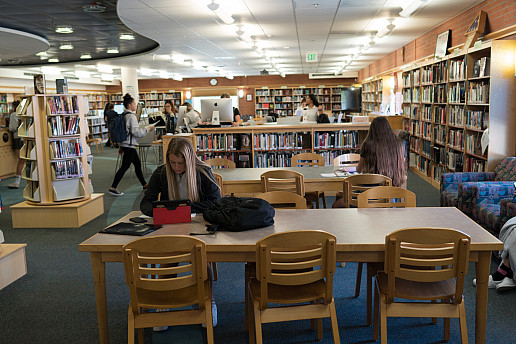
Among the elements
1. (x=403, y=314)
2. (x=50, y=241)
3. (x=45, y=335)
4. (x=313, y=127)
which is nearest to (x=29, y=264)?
(x=50, y=241)

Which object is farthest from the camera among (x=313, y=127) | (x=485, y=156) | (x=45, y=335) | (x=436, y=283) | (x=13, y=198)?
(x=13, y=198)

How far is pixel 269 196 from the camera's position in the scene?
137 inches

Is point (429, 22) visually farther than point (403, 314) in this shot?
Yes

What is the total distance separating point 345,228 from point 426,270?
0.53 metres

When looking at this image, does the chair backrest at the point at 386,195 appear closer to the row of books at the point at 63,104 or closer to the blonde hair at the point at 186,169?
the blonde hair at the point at 186,169

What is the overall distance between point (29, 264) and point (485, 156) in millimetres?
5463

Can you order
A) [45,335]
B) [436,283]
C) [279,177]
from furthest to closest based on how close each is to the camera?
[279,177], [45,335], [436,283]

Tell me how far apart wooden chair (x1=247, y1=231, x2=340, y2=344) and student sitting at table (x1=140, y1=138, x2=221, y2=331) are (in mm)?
789

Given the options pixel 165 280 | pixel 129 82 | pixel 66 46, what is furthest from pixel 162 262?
pixel 129 82

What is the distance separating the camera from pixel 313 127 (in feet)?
24.0

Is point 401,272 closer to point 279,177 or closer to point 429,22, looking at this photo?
point 279,177

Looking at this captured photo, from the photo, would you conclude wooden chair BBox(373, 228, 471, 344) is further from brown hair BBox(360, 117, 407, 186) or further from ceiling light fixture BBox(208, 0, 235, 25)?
ceiling light fixture BBox(208, 0, 235, 25)

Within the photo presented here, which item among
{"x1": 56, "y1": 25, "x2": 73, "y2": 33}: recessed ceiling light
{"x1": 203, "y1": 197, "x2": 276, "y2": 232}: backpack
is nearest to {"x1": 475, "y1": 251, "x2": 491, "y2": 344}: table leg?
{"x1": 203, "y1": 197, "x2": 276, "y2": 232}: backpack

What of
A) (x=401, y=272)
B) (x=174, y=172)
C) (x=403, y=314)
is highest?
(x=174, y=172)
